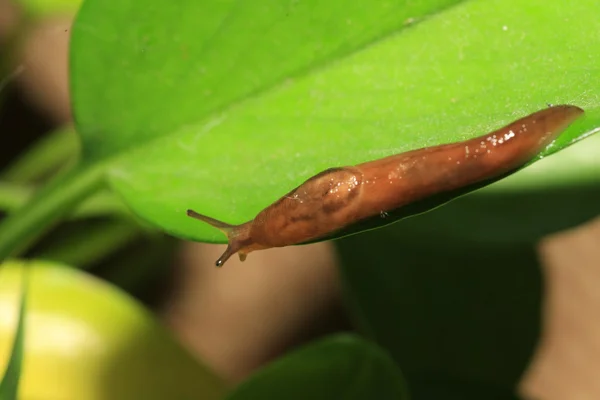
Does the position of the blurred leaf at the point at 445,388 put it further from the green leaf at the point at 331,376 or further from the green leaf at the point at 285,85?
the green leaf at the point at 285,85

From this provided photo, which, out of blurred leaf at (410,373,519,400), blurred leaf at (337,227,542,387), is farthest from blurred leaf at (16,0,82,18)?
blurred leaf at (410,373,519,400)

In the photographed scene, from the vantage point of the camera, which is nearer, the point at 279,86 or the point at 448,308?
the point at 279,86

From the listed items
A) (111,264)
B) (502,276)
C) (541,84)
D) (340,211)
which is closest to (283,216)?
(340,211)

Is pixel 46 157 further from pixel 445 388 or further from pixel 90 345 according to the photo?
pixel 445 388

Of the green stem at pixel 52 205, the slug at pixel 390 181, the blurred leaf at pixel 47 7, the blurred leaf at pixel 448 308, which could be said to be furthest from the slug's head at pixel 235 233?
the blurred leaf at pixel 47 7

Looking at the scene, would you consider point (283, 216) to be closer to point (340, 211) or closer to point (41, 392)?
point (340, 211)

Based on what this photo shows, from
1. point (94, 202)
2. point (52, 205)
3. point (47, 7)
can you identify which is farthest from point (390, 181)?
point (47, 7)

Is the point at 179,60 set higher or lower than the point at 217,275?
higher
